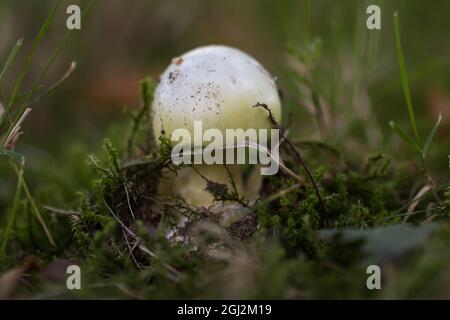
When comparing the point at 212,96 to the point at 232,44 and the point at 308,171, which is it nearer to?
the point at 308,171

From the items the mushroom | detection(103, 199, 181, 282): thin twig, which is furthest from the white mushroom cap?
detection(103, 199, 181, 282): thin twig

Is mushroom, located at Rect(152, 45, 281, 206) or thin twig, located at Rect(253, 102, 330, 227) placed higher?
mushroom, located at Rect(152, 45, 281, 206)

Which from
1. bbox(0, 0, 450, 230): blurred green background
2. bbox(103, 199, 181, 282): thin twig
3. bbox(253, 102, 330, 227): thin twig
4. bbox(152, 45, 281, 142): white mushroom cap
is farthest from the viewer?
bbox(0, 0, 450, 230): blurred green background

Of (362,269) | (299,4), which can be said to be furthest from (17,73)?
(362,269)

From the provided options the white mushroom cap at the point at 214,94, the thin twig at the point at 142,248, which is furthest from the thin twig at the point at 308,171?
the thin twig at the point at 142,248

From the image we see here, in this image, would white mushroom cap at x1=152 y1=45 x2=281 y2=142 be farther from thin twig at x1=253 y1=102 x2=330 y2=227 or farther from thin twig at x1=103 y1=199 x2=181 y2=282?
thin twig at x1=103 y1=199 x2=181 y2=282

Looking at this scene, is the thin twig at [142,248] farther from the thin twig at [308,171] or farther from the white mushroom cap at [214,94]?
the thin twig at [308,171]

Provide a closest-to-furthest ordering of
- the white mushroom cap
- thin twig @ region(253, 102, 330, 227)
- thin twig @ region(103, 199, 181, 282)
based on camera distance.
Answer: thin twig @ region(103, 199, 181, 282)
thin twig @ region(253, 102, 330, 227)
the white mushroom cap

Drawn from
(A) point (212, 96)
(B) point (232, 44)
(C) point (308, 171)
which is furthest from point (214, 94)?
(B) point (232, 44)
